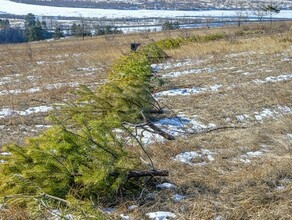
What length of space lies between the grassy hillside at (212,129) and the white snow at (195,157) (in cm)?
1

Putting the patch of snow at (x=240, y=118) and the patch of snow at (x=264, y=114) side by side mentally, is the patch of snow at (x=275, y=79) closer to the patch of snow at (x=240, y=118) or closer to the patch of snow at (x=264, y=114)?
the patch of snow at (x=264, y=114)

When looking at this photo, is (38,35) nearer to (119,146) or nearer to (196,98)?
(196,98)

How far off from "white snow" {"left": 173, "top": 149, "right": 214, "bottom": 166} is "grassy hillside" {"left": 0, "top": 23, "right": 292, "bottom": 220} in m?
0.01

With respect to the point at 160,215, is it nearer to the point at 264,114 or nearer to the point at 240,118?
the point at 240,118

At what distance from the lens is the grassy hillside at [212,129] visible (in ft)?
10.8

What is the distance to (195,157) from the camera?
14.9 ft

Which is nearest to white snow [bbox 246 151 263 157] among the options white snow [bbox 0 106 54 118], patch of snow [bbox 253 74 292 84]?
white snow [bbox 0 106 54 118]

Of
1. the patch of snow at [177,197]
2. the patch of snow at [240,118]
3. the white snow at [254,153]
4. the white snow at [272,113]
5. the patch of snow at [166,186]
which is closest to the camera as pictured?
the patch of snow at [177,197]

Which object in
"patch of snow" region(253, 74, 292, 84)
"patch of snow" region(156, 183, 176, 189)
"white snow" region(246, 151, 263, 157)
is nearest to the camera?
"patch of snow" region(156, 183, 176, 189)

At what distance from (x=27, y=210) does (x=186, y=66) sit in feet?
34.7

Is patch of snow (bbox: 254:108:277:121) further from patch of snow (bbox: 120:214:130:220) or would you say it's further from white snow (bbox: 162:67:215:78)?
white snow (bbox: 162:67:215:78)

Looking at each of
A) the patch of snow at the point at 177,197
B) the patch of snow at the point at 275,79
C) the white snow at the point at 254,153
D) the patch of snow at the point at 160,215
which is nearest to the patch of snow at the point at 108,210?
the patch of snow at the point at 160,215

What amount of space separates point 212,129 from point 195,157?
136 cm

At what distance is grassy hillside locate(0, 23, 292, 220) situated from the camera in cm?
330
